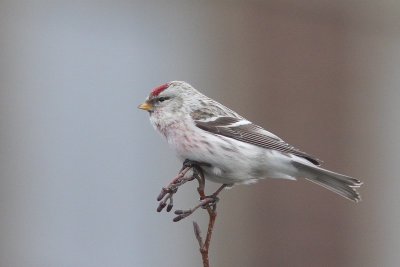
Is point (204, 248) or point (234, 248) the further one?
point (234, 248)

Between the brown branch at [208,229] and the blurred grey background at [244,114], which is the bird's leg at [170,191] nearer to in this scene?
the brown branch at [208,229]

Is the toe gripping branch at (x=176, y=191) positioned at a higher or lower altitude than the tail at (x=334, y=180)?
higher

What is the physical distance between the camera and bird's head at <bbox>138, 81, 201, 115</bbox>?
4.21 metres

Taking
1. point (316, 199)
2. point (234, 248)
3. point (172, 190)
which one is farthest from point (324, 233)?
point (172, 190)

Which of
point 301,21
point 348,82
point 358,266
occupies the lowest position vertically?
point 358,266

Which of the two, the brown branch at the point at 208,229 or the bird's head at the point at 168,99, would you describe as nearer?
the brown branch at the point at 208,229

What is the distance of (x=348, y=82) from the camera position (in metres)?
9.73

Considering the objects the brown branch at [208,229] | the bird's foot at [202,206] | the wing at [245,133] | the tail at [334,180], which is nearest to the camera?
the brown branch at [208,229]

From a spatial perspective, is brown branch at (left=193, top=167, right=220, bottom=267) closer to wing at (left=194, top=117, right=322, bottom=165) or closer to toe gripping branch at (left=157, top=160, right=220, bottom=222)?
toe gripping branch at (left=157, top=160, right=220, bottom=222)

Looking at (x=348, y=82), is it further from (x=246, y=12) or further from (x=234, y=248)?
(x=234, y=248)

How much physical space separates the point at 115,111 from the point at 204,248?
572 centimetres

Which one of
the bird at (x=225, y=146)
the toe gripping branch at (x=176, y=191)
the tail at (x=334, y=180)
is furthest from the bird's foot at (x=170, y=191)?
the tail at (x=334, y=180)

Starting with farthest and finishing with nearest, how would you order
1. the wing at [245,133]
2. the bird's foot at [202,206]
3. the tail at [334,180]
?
the wing at [245,133]
the tail at [334,180]
the bird's foot at [202,206]

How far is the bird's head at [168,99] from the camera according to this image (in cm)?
421
